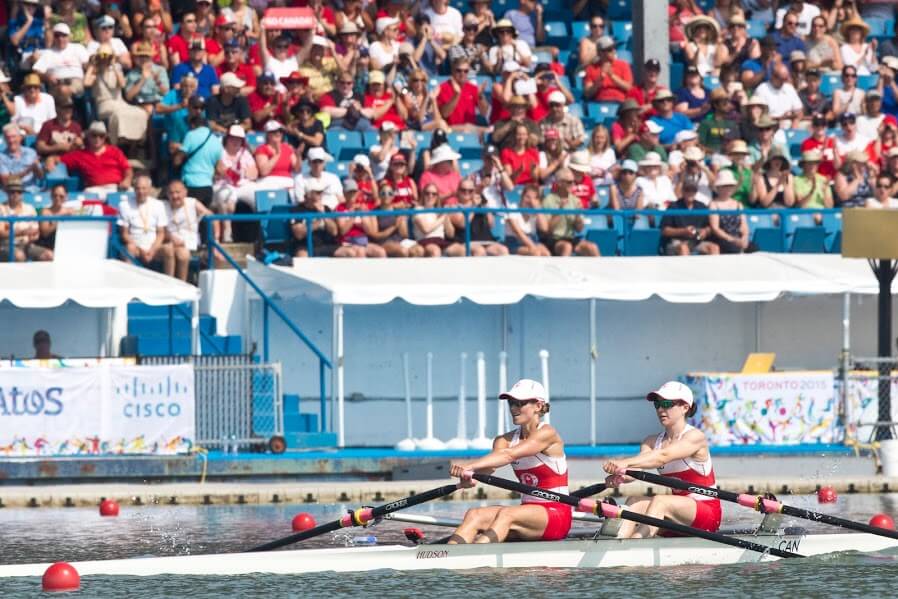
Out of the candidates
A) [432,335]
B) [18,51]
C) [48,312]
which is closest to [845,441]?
[432,335]

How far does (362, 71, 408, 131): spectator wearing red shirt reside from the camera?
90.0 feet

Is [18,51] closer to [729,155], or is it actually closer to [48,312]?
[48,312]

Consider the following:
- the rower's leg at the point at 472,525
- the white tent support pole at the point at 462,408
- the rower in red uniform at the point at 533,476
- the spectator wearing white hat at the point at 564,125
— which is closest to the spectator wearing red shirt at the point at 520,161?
the spectator wearing white hat at the point at 564,125

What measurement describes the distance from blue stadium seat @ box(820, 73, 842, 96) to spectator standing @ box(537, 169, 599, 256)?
567cm

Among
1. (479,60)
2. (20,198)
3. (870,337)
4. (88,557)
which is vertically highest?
(479,60)

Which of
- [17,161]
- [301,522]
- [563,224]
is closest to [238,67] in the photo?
[17,161]

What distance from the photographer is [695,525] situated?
677 inches

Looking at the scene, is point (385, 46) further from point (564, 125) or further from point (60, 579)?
point (60, 579)

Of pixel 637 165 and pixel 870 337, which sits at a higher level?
pixel 637 165

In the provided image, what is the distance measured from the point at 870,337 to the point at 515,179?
5076 millimetres

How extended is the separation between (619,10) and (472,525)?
1645cm

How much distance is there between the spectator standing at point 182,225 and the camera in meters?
25.8

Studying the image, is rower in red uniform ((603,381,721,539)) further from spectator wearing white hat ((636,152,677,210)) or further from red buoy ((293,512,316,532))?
spectator wearing white hat ((636,152,677,210))

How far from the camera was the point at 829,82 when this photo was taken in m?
30.6
